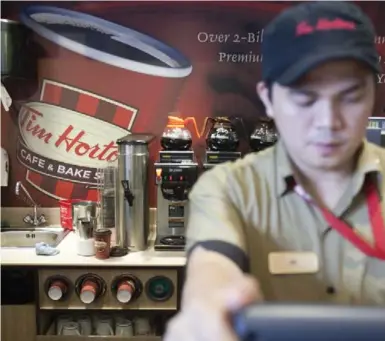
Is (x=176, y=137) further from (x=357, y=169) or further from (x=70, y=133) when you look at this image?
(x=357, y=169)

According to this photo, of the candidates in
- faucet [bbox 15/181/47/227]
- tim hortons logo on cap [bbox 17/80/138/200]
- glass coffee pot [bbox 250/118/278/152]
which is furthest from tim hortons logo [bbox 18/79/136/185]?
glass coffee pot [bbox 250/118/278/152]

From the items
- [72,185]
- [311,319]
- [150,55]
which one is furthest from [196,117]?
[311,319]

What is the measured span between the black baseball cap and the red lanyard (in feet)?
0.61

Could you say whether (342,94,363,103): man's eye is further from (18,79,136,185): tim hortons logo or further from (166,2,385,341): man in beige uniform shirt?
(18,79,136,185): tim hortons logo

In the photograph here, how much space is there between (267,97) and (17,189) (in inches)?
88.5

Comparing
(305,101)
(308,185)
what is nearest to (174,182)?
(308,185)

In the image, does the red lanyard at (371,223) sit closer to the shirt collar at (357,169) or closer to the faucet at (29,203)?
the shirt collar at (357,169)

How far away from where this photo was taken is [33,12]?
109 inches

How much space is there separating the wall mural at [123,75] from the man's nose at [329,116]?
203 centimetres

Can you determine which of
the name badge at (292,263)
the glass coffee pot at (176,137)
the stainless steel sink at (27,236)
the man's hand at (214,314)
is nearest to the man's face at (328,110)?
the name badge at (292,263)

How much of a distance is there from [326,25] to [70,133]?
7.28 ft

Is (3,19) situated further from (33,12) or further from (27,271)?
(27,271)

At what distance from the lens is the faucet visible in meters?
2.86

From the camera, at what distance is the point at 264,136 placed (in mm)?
2592
